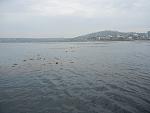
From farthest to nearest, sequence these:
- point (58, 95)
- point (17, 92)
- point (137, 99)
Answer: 1. point (17, 92)
2. point (58, 95)
3. point (137, 99)

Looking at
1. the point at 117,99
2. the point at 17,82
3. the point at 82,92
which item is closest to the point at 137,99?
the point at 117,99

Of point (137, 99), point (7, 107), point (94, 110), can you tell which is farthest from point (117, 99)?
point (7, 107)

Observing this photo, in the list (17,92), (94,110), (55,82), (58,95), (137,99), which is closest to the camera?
(94,110)

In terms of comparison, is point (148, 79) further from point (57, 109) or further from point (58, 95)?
point (57, 109)

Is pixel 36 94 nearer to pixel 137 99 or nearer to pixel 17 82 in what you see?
pixel 17 82

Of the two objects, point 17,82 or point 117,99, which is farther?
point 17,82

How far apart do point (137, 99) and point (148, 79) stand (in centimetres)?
671

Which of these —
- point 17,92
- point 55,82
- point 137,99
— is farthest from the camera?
point 55,82

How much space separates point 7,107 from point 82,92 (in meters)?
6.00

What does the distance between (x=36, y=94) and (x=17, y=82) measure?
16.3 feet

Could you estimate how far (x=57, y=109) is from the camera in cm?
1128

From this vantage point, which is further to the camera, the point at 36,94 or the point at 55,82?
the point at 55,82

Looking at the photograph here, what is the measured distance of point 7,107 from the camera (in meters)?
11.8

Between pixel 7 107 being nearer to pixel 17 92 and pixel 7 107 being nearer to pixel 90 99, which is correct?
pixel 17 92
